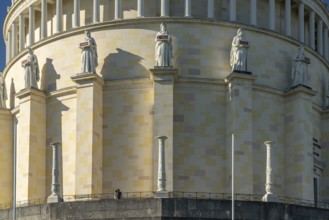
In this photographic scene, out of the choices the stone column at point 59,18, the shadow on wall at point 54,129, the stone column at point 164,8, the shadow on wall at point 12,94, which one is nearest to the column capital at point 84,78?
the shadow on wall at point 54,129

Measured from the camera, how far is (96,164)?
158 feet

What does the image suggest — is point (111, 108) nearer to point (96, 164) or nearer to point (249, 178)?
point (96, 164)

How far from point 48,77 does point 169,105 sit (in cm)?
768

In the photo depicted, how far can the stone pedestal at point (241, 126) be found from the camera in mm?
47500

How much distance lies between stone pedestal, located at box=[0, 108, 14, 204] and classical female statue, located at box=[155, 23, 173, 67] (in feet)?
35.0

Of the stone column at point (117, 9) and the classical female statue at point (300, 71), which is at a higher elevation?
the stone column at point (117, 9)

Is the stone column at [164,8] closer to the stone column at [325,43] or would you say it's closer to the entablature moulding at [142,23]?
the entablature moulding at [142,23]

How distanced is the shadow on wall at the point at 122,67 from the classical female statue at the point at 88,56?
2.86ft

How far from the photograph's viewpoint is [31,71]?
51.5 metres

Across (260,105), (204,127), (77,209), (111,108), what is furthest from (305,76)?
(77,209)

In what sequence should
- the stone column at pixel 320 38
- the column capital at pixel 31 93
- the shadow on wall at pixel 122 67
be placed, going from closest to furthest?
the shadow on wall at pixel 122 67
the column capital at pixel 31 93
the stone column at pixel 320 38

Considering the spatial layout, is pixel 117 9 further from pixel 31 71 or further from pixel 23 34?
pixel 23 34

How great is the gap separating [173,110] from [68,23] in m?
8.46

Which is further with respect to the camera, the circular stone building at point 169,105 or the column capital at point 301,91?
the column capital at point 301,91
